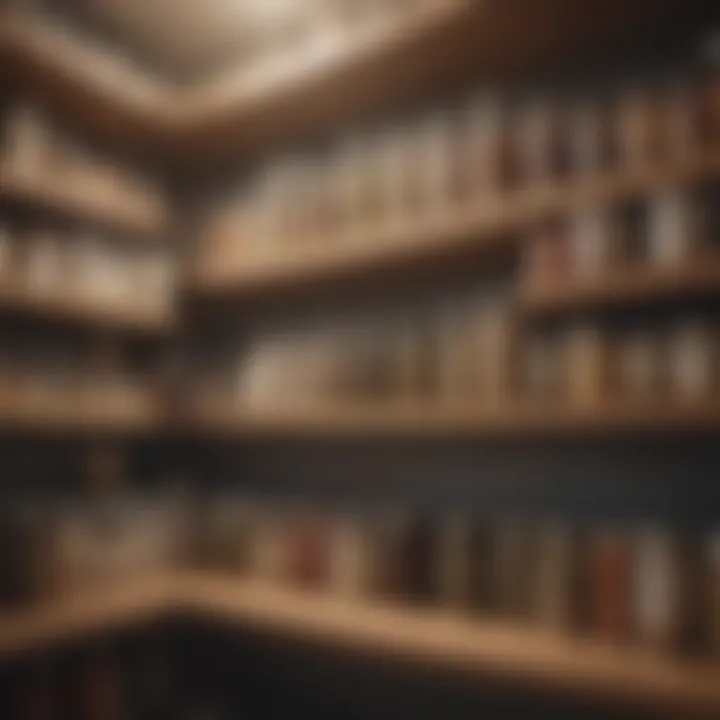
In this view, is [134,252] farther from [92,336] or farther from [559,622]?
[559,622]

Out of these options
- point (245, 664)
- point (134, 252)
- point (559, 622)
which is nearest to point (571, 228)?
point (559, 622)

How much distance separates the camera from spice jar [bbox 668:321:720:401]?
4.37 ft

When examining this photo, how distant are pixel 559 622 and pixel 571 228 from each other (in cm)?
77

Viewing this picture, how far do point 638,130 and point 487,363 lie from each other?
549 millimetres

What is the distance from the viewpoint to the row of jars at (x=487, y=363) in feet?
4.51

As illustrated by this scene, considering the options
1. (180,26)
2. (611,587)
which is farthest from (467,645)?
(180,26)

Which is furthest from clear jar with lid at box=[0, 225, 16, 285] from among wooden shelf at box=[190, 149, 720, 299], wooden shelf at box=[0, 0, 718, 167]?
wooden shelf at box=[190, 149, 720, 299]

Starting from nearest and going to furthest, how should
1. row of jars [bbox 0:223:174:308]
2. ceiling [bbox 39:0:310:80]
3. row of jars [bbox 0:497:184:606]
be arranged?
row of jars [bbox 0:497:184:606] → row of jars [bbox 0:223:174:308] → ceiling [bbox 39:0:310:80]

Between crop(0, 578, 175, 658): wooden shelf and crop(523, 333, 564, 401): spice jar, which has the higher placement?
crop(523, 333, 564, 401): spice jar

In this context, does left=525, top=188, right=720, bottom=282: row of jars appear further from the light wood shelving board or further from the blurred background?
the light wood shelving board

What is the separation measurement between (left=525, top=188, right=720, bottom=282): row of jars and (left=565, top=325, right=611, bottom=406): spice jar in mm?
120

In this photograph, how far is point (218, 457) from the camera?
2322mm

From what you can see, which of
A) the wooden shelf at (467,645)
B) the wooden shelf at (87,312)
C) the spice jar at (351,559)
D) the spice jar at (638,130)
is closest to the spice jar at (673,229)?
the spice jar at (638,130)

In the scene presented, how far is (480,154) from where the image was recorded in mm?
1659
